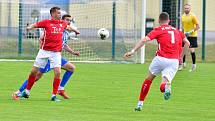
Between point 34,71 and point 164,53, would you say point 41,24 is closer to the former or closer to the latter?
point 34,71

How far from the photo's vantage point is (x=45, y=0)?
27547 millimetres

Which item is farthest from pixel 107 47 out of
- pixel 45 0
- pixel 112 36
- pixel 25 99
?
pixel 25 99

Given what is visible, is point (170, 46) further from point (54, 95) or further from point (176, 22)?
point (176, 22)

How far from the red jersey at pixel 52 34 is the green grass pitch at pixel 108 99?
42.0 inches

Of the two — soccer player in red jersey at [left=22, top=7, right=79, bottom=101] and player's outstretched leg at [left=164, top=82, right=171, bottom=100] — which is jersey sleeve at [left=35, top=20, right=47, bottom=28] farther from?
player's outstretched leg at [left=164, top=82, right=171, bottom=100]

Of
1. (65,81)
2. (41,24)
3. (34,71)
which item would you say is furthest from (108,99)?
(41,24)

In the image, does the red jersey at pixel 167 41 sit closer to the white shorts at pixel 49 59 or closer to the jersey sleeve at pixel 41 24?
the white shorts at pixel 49 59

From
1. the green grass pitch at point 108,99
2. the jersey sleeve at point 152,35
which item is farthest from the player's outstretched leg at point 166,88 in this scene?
the jersey sleeve at point 152,35

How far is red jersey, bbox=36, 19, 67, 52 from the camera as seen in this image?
1489 centimetres

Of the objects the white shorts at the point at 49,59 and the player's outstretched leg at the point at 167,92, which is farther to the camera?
the white shorts at the point at 49,59

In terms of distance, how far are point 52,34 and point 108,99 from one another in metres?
1.72

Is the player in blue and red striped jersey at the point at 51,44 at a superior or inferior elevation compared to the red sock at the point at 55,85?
superior

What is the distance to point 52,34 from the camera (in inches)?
588

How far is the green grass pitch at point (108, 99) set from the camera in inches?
484
